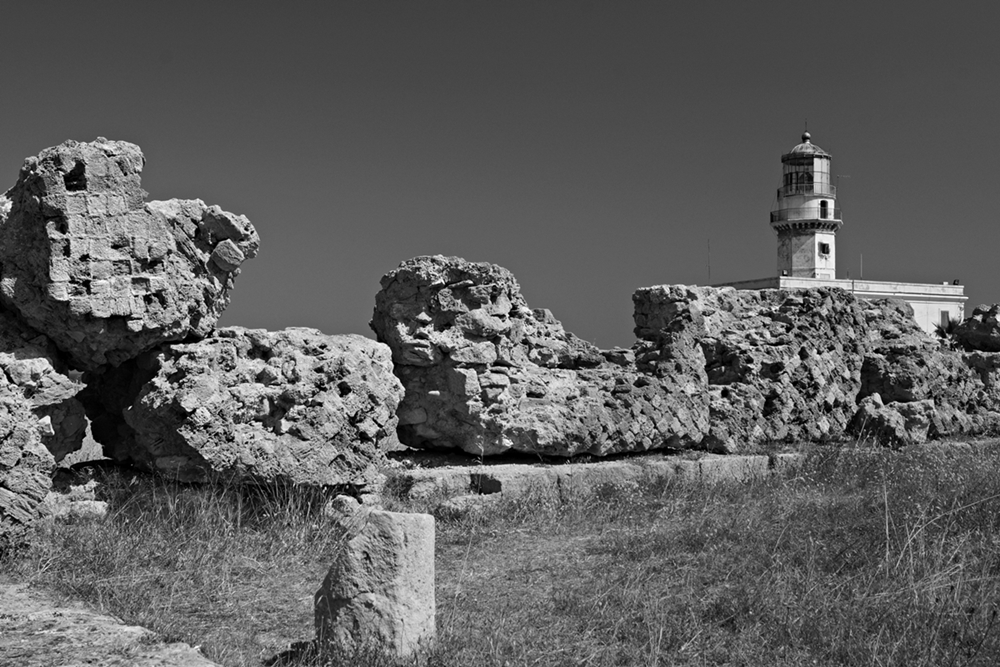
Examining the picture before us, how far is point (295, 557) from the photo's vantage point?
636cm

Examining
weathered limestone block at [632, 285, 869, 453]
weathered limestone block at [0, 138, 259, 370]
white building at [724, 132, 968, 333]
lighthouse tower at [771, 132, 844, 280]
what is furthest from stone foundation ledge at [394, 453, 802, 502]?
lighthouse tower at [771, 132, 844, 280]

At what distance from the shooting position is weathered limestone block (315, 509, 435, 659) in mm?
4566

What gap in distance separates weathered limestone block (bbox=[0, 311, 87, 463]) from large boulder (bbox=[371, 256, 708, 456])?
2625 millimetres

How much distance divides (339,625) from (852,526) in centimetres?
416

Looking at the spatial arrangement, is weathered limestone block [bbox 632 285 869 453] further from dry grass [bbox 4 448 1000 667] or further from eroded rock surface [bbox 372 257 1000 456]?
dry grass [bbox 4 448 1000 667]

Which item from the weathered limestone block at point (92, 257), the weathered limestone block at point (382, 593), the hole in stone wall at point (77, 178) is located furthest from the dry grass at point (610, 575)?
the hole in stone wall at point (77, 178)

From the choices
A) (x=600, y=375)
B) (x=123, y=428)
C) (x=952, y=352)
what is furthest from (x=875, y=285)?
(x=123, y=428)

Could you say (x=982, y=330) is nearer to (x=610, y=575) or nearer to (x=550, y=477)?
(x=550, y=477)

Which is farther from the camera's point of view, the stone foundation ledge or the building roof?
the building roof

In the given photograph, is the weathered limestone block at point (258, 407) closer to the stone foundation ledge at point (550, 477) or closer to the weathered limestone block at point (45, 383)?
the weathered limestone block at point (45, 383)

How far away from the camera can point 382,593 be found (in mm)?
4641

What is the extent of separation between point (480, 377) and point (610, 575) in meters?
2.79

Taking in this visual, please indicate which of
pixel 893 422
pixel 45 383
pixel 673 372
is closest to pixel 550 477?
pixel 673 372

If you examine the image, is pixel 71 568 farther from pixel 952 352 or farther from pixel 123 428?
pixel 952 352
